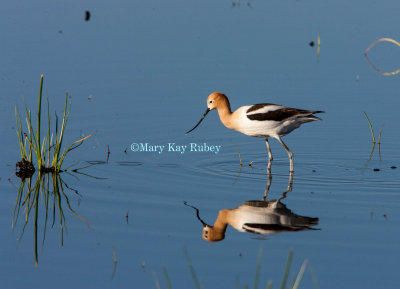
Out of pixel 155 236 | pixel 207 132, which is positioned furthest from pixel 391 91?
pixel 155 236

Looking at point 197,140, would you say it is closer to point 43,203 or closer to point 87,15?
point 43,203

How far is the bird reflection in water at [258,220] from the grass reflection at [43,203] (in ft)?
4.58

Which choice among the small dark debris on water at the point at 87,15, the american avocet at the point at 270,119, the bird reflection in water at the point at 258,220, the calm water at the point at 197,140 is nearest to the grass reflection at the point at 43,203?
the calm water at the point at 197,140

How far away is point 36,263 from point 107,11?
14.2 m

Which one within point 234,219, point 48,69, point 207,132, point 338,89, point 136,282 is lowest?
point 136,282

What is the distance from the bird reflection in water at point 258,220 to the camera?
7.80m

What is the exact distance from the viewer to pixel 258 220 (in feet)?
26.8

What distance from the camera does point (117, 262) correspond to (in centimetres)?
691

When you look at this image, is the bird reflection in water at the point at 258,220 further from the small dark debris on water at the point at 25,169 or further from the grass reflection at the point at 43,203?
the small dark debris on water at the point at 25,169

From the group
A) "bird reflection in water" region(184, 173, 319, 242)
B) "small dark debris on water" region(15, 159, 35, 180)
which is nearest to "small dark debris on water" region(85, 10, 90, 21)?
"small dark debris on water" region(15, 159, 35, 180)

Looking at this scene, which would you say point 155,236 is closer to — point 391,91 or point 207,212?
point 207,212

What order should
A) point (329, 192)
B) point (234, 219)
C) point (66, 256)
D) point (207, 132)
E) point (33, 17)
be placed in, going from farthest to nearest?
point (33, 17)
point (207, 132)
point (329, 192)
point (234, 219)
point (66, 256)

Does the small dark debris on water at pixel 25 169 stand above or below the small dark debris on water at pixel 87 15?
below

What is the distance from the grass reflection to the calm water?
1.7 inches
